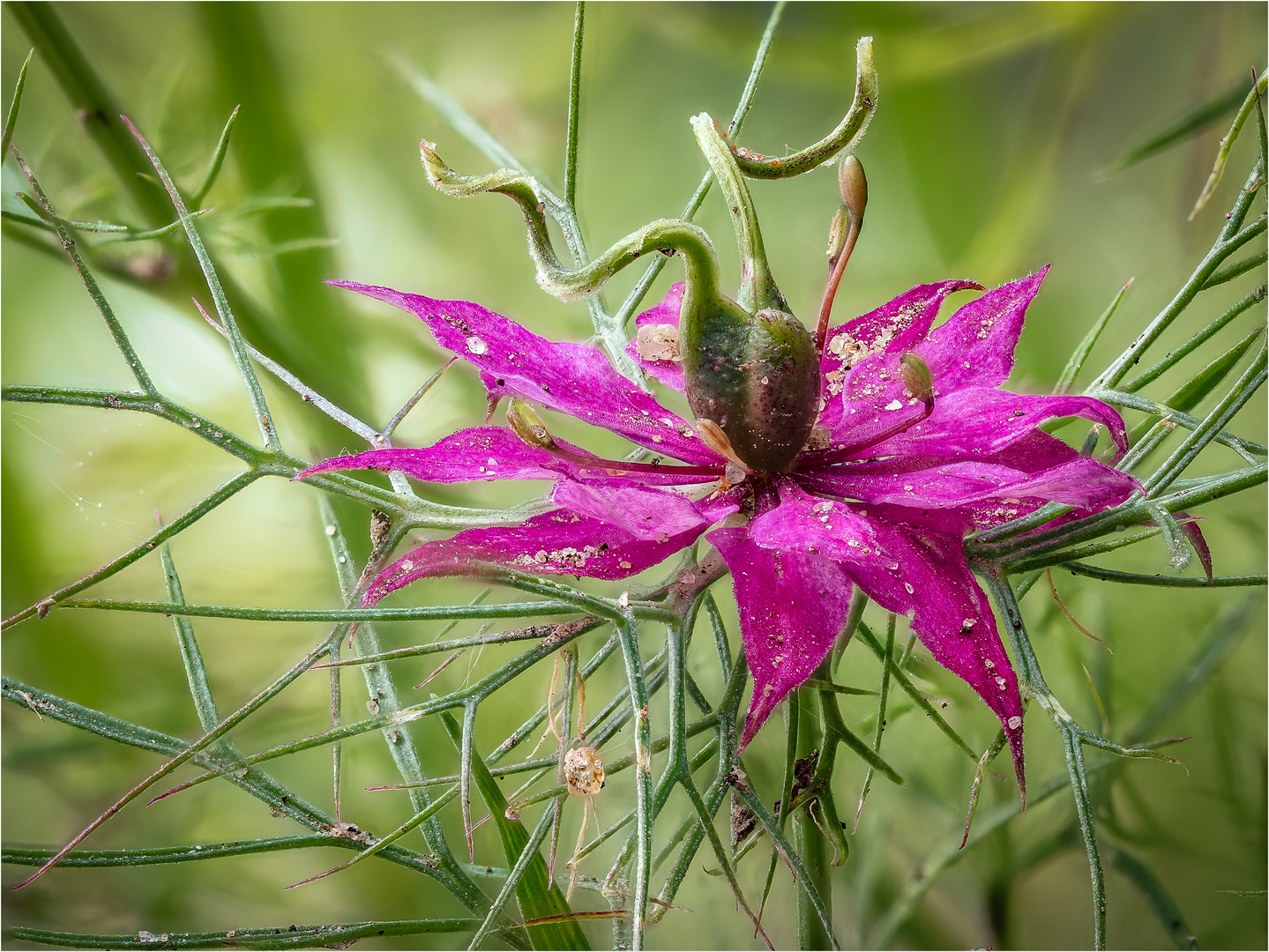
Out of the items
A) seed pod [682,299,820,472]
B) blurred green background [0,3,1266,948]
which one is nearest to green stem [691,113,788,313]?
seed pod [682,299,820,472]

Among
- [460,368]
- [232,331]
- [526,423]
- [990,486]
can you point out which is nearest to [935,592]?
[990,486]

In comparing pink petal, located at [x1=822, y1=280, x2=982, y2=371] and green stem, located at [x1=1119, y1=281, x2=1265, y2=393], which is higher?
pink petal, located at [x1=822, y1=280, x2=982, y2=371]

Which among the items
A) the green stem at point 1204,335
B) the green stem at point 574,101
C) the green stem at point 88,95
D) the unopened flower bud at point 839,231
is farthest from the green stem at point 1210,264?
the green stem at point 88,95

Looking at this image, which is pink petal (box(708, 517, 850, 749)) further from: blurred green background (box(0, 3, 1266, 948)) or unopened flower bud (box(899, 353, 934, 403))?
blurred green background (box(0, 3, 1266, 948))

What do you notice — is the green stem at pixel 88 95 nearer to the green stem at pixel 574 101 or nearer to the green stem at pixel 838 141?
the green stem at pixel 574 101

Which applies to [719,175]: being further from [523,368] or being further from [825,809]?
[825,809]

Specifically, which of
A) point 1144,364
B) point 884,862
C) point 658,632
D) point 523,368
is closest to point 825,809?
point 523,368

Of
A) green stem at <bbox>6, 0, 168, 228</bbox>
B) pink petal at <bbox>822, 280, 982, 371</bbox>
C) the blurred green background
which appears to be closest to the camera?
pink petal at <bbox>822, 280, 982, 371</bbox>
